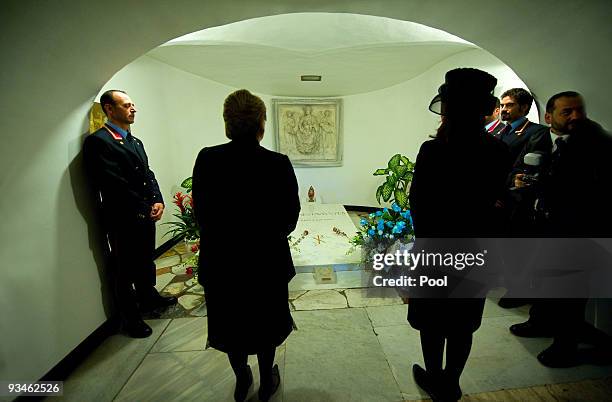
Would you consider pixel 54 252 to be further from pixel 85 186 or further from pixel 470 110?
pixel 470 110

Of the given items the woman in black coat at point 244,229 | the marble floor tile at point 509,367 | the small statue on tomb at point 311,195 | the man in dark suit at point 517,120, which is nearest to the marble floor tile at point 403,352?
the marble floor tile at point 509,367

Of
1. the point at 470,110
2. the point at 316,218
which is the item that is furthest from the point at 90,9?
the point at 316,218

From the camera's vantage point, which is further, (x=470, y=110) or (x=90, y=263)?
(x=90, y=263)

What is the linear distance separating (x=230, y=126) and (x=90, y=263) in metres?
1.57

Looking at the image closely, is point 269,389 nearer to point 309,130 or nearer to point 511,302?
point 511,302

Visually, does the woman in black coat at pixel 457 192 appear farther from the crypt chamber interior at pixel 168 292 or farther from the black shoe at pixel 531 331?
the black shoe at pixel 531 331

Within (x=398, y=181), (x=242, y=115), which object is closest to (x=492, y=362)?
(x=242, y=115)

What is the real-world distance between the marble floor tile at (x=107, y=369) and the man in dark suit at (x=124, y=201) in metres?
0.10

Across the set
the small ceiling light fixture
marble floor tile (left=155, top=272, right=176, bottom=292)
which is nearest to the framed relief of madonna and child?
the small ceiling light fixture

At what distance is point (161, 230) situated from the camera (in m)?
3.57

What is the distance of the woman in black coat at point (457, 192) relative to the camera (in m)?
1.06

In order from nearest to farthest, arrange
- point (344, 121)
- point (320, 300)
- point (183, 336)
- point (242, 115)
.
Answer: point (242, 115), point (183, 336), point (320, 300), point (344, 121)

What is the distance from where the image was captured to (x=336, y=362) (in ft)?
5.82

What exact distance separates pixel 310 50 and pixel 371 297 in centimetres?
270
